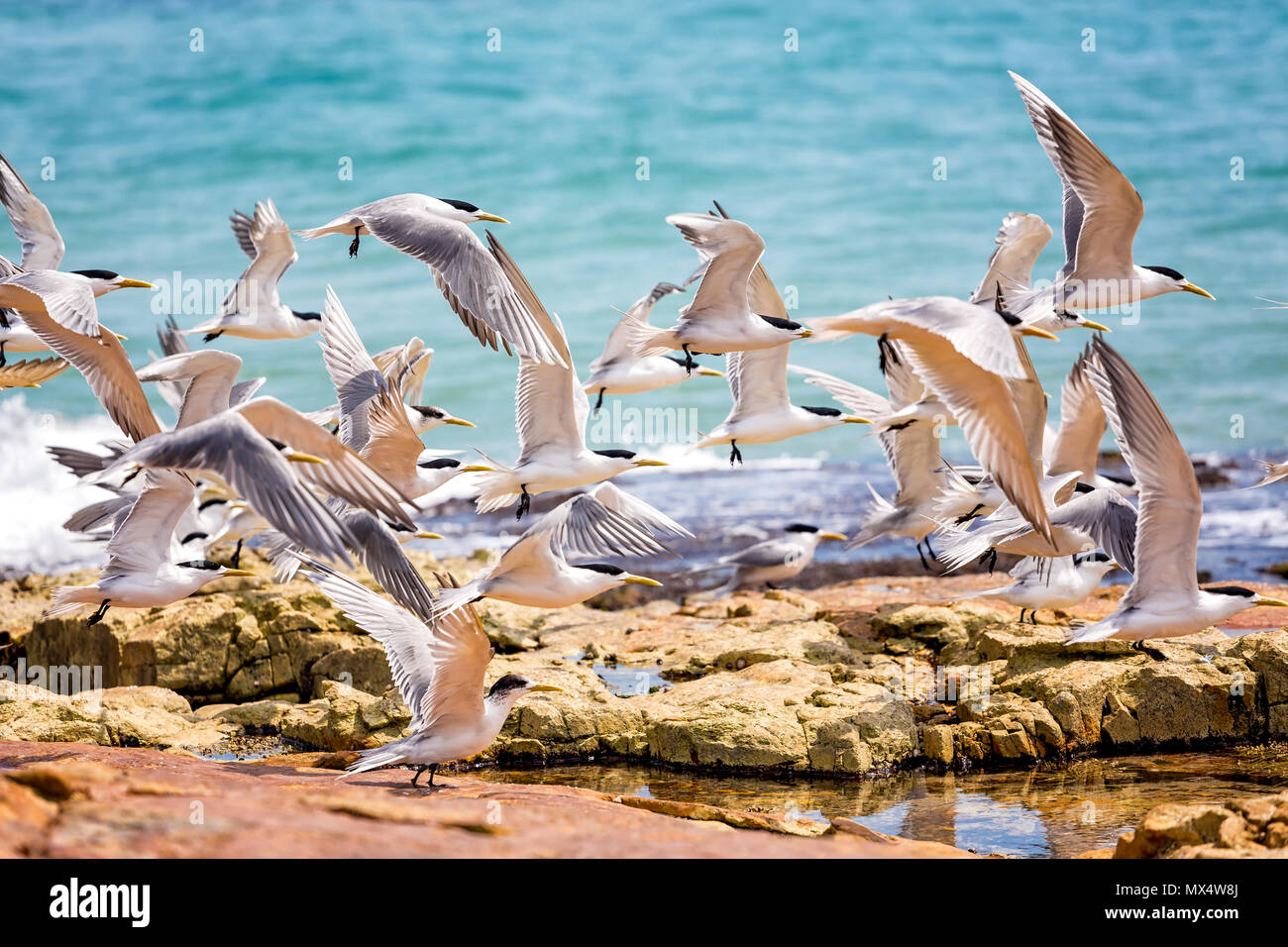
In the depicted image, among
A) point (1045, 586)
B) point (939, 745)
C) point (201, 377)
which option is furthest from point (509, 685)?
A: point (1045, 586)

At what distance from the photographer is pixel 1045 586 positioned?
875cm

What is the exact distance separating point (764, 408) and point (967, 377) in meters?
4.01

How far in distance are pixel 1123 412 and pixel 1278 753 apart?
76.3 inches

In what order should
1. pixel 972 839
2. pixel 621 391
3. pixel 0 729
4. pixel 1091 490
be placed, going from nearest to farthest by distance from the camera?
1. pixel 972 839
2. pixel 0 729
3. pixel 1091 490
4. pixel 621 391

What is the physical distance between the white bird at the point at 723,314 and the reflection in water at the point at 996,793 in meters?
3.06

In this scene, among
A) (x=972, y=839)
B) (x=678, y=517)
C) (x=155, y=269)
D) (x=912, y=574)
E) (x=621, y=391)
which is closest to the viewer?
(x=972, y=839)

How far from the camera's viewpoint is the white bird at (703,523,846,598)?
1126 centimetres

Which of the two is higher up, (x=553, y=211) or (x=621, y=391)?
(x=553, y=211)

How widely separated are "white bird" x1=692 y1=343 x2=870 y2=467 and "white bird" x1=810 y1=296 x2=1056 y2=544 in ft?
11.6

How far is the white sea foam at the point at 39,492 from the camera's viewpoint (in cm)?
1430

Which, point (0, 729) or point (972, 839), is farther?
point (0, 729)

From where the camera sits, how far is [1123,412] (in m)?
6.32
